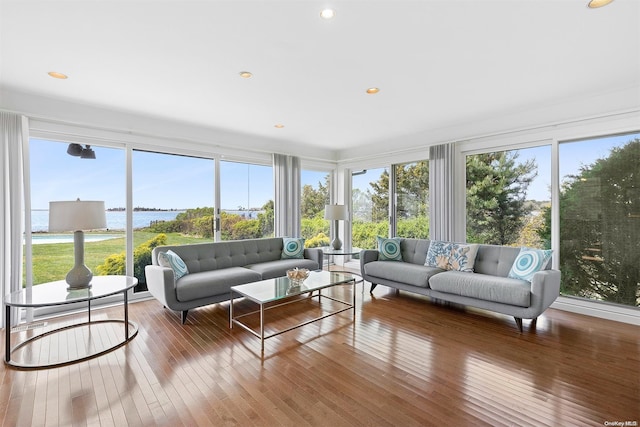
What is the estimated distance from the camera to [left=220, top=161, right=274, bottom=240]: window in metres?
5.20

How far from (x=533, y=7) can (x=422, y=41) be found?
708 mm

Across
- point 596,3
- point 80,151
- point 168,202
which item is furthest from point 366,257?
point 80,151

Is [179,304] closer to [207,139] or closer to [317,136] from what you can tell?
[207,139]

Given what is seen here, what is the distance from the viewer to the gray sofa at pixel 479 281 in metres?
3.03

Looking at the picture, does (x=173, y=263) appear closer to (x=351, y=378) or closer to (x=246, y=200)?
(x=246, y=200)

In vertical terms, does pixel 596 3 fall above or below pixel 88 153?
above

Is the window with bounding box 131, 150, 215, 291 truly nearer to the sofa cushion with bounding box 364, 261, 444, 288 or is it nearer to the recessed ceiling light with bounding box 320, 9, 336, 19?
the sofa cushion with bounding box 364, 261, 444, 288

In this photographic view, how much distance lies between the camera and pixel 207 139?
4.85 meters

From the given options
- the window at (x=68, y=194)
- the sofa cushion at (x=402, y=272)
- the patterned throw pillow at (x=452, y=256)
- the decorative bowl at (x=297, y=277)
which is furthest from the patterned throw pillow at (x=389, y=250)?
the window at (x=68, y=194)

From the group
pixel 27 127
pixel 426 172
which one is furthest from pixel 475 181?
pixel 27 127

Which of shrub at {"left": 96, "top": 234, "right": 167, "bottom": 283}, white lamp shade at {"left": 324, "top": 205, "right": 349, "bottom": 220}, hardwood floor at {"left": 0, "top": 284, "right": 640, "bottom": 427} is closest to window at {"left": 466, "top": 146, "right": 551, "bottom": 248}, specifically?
hardwood floor at {"left": 0, "top": 284, "right": 640, "bottom": 427}

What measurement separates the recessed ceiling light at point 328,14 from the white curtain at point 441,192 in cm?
331

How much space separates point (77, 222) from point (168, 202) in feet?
5.85

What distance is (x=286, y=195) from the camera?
568 cm
